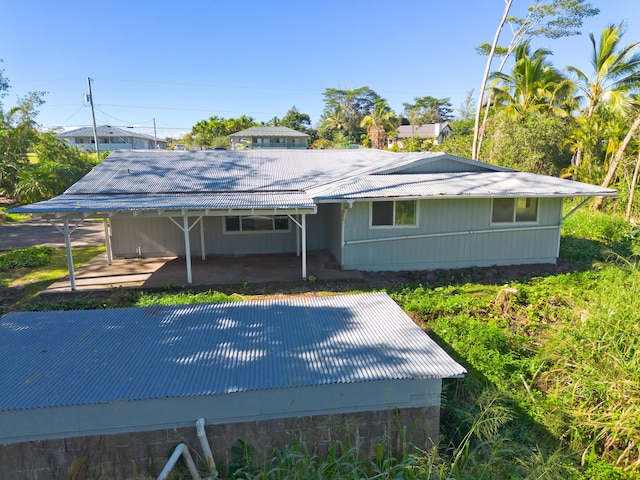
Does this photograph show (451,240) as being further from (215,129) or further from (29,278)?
(215,129)

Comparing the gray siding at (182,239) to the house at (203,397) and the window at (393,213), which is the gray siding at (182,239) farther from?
the house at (203,397)

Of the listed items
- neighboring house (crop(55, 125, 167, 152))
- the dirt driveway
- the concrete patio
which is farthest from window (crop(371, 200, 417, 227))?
neighboring house (crop(55, 125, 167, 152))

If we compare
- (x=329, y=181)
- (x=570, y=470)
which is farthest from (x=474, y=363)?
(x=329, y=181)

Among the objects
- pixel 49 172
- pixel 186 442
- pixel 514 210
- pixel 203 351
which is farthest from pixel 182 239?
pixel 49 172

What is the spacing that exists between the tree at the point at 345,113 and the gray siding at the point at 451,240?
4460 cm

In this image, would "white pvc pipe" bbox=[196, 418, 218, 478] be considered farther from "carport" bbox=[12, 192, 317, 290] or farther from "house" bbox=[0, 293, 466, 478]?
"carport" bbox=[12, 192, 317, 290]

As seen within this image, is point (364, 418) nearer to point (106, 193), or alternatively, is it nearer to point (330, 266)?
point (330, 266)

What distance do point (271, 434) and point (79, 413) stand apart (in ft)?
5.96

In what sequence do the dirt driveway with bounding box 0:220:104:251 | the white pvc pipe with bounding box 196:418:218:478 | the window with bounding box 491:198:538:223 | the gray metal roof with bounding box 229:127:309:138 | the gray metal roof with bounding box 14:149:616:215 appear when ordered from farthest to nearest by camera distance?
1. the gray metal roof with bounding box 229:127:309:138
2. the dirt driveway with bounding box 0:220:104:251
3. the window with bounding box 491:198:538:223
4. the gray metal roof with bounding box 14:149:616:215
5. the white pvc pipe with bounding box 196:418:218:478

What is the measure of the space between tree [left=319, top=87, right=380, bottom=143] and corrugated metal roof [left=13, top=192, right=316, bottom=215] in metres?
44.9

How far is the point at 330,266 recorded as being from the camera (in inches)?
452

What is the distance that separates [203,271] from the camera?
36.6 feet

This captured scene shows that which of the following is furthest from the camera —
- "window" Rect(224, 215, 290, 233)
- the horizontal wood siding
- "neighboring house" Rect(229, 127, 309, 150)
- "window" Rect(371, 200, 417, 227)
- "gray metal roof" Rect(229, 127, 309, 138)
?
"neighboring house" Rect(229, 127, 309, 150)

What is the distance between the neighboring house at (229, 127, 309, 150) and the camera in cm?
4991
